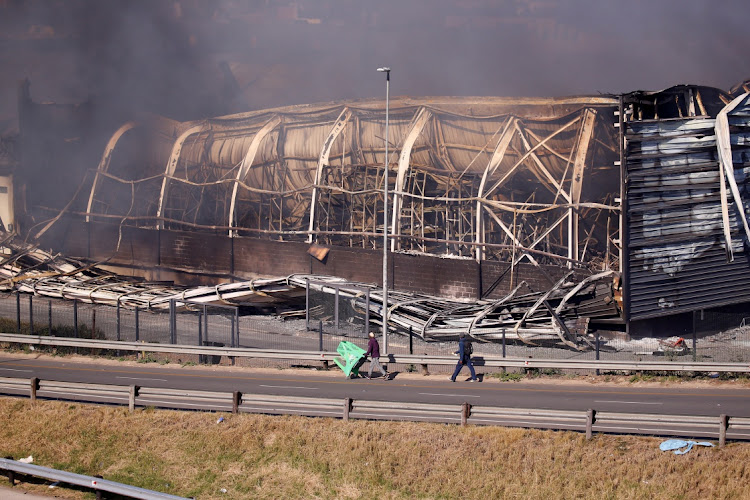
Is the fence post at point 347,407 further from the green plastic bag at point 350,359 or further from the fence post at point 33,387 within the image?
the fence post at point 33,387

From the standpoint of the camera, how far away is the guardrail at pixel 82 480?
1161 centimetres

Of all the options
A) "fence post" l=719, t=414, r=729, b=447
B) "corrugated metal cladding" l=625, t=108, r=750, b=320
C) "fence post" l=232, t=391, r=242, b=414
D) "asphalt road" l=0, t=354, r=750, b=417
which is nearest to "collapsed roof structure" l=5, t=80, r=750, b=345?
"corrugated metal cladding" l=625, t=108, r=750, b=320

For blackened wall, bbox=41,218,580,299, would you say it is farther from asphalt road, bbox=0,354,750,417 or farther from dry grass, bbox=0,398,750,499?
dry grass, bbox=0,398,750,499

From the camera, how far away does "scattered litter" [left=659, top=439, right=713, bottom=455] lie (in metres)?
12.3

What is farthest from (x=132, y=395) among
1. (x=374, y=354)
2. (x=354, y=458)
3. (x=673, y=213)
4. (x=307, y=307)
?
(x=673, y=213)

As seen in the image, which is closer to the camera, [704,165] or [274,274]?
[704,165]

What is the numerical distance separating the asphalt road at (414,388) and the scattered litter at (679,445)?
6.70ft

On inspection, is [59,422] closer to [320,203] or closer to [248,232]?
[320,203]

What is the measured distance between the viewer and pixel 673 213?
22984 millimetres

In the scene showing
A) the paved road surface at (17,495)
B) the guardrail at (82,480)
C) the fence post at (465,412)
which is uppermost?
the fence post at (465,412)

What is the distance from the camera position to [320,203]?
3181 cm

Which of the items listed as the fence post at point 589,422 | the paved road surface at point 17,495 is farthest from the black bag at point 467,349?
the paved road surface at point 17,495

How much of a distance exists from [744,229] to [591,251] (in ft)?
17.8

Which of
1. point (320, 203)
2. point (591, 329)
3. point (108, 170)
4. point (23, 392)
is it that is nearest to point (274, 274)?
point (320, 203)
